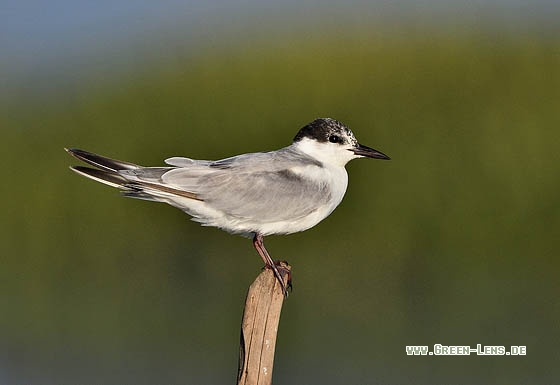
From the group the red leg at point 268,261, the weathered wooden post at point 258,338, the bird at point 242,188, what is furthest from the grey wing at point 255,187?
the weathered wooden post at point 258,338

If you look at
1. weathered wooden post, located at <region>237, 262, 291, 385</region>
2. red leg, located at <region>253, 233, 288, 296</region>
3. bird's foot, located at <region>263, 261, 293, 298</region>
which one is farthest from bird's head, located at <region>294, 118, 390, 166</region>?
weathered wooden post, located at <region>237, 262, 291, 385</region>

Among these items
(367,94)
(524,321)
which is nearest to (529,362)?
(524,321)

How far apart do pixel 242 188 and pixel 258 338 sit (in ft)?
3.55

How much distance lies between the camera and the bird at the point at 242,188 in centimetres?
638

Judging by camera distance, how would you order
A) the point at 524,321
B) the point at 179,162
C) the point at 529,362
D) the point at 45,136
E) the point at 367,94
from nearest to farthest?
the point at 179,162 < the point at 529,362 < the point at 524,321 < the point at 367,94 < the point at 45,136

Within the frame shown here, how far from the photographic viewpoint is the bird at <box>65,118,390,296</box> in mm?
6383

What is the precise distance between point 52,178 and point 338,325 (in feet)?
12.6

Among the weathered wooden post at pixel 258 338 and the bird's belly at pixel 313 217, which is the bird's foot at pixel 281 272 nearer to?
the weathered wooden post at pixel 258 338

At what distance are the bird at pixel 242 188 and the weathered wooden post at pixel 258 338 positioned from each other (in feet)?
1.09

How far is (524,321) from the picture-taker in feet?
33.5

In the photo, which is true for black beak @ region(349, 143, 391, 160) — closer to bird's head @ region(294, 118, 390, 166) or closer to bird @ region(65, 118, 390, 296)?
bird's head @ region(294, 118, 390, 166)

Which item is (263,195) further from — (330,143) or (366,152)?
(366,152)

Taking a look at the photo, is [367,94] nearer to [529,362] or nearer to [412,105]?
[412,105]

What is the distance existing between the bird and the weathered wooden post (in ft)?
1.09
